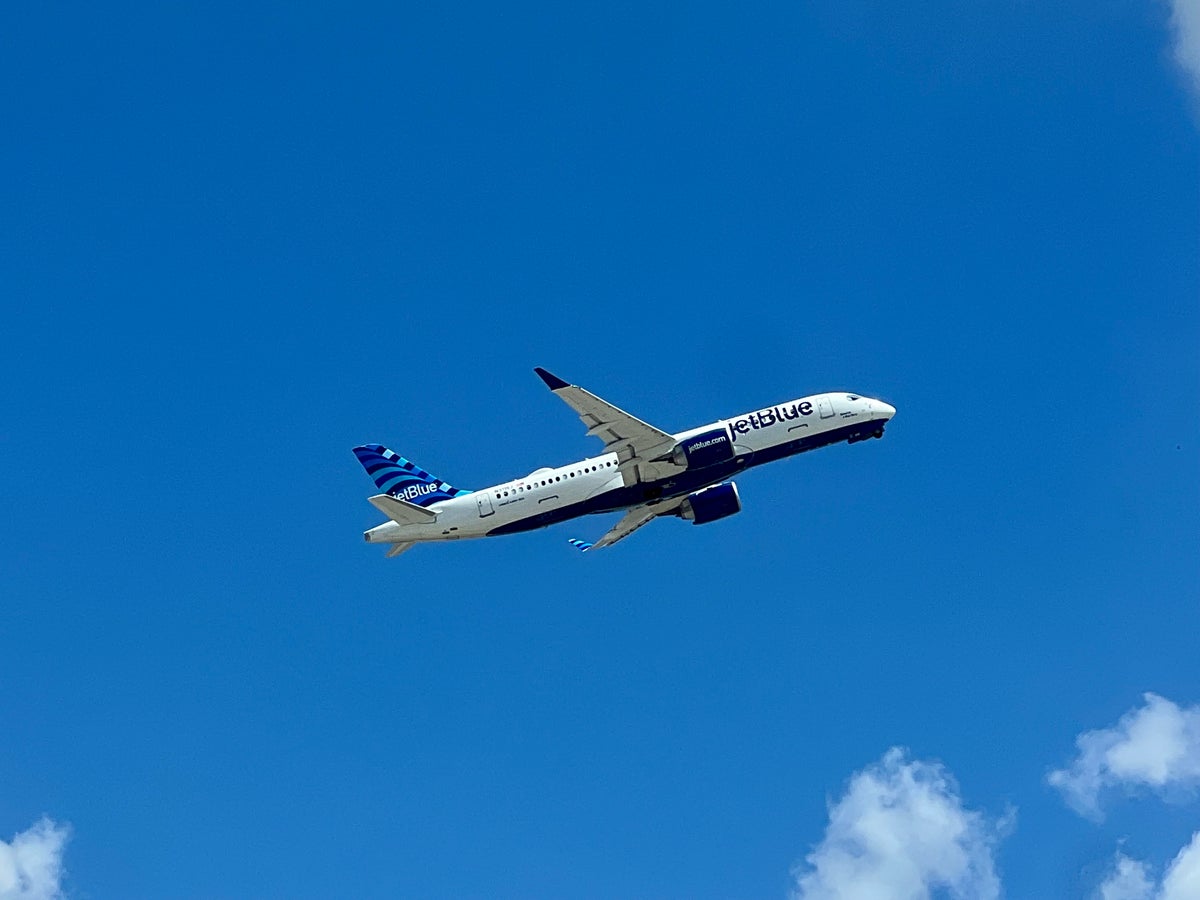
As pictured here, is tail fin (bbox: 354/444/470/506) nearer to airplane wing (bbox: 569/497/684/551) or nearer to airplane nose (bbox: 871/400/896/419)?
airplane wing (bbox: 569/497/684/551)

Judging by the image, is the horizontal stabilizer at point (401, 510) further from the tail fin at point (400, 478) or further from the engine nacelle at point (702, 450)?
the engine nacelle at point (702, 450)

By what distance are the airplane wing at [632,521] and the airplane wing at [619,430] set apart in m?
8.27

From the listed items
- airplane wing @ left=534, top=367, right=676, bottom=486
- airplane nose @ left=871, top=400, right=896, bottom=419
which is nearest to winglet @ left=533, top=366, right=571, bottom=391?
airplane wing @ left=534, top=367, right=676, bottom=486

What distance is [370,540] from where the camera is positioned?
86.8 m

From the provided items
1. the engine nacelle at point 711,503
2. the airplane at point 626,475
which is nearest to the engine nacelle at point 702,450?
the airplane at point 626,475

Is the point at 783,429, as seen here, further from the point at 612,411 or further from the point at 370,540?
the point at 370,540

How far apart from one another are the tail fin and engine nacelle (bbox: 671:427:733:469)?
52.9ft

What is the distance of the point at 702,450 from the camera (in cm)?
8650

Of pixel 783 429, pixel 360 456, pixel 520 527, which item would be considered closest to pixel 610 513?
pixel 520 527

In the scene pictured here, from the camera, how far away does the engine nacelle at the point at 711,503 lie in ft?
A: 312

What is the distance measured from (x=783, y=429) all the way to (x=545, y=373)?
20247mm

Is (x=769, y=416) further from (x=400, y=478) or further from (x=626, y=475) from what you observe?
(x=400, y=478)

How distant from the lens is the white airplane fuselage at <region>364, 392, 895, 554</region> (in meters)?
87.6

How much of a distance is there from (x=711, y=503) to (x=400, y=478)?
900 inches
